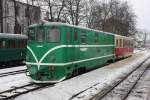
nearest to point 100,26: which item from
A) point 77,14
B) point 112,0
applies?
point 112,0

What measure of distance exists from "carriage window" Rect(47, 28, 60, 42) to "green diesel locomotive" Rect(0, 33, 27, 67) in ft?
32.9

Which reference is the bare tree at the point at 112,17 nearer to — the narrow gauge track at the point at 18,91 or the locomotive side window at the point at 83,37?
the locomotive side window at the point at 83,37

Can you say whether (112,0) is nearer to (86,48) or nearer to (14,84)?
(86,48)

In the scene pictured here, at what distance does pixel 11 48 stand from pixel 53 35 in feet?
37.6

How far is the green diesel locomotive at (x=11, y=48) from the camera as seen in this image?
26094 mm

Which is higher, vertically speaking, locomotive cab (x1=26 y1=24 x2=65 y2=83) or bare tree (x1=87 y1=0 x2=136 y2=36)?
bare tree (x1=87 y1=0 x2=136 y2=36)

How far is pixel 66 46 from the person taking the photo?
16.7 m

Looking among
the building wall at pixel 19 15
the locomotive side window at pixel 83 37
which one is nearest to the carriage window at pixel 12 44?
the locomotive side window at pixel 83 37

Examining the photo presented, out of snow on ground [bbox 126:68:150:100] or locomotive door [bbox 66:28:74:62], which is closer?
snow on ground [bbox 126:68:150:100]

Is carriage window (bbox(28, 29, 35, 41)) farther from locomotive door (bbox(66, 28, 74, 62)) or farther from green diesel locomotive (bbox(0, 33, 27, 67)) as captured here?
green diesel locomotive (bbox(0, 33, 27, 67))

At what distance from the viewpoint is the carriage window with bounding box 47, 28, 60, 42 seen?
54.0 feet

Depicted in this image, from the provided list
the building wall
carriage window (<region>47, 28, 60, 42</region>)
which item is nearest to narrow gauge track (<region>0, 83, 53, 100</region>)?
carriage window (<region>47, 28, 60, 42</region>)

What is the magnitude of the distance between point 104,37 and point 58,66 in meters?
10.6

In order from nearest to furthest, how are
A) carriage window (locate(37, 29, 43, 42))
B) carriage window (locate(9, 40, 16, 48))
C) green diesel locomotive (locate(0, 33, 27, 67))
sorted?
carriage window (locate(37, 29, 43, 42))
green diesel locomotive (locate(0, 33, 27, 67))
carriage window (locate(9, 40, 16, 48))
